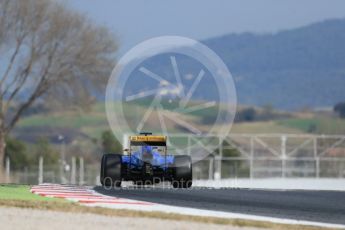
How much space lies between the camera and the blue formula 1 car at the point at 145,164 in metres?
29.0

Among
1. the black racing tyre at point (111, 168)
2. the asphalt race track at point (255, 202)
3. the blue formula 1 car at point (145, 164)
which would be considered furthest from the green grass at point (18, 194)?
the blue formula 1 car at point (145, 164)

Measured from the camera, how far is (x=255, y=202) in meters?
24.1

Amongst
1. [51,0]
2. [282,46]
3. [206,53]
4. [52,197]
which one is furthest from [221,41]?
[52,197]

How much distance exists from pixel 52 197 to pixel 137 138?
21.8 ft

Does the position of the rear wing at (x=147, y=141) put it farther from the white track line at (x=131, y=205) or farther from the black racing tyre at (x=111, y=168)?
the white track line at (x=131, y=205)

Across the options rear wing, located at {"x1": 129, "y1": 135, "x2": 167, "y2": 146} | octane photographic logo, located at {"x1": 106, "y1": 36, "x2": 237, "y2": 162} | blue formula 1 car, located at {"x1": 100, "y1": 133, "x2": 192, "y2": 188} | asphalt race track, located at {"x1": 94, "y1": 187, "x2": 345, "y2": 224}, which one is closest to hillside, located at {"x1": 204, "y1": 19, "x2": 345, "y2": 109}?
octane photographic logo, located at {"x1": 106, "y1": 36, "x2": 237, "y2": 162}

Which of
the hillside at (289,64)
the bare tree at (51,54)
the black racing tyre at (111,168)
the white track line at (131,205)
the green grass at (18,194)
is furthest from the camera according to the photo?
the hillside at (289,64)

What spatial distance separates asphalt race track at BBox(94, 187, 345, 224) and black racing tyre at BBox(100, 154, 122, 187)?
4.77 ft

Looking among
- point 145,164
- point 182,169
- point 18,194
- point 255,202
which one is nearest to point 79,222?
point 18,194

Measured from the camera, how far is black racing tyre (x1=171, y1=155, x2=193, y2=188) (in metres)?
29.3

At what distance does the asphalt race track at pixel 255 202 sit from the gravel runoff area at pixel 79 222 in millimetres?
3078

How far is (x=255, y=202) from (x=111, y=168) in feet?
19.2

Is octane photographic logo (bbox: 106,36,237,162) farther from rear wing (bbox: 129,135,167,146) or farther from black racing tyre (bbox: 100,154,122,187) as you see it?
black racing tyre (bbox: 100,154,122,187)

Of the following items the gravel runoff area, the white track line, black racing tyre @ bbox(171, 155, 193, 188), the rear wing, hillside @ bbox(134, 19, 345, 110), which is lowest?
the gravel runoff area
